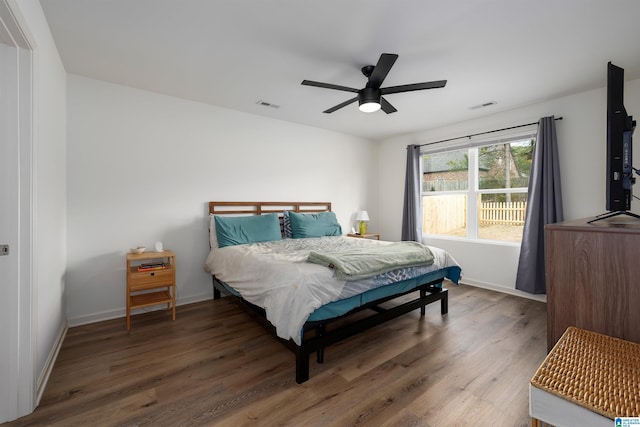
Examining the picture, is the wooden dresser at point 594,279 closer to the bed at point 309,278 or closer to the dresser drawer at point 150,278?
→ the bed at point 309,278

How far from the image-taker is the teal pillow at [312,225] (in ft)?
12.7

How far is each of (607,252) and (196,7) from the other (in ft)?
8.80

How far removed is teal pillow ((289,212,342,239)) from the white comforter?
2.69 feet

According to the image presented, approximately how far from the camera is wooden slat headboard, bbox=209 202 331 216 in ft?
12.1

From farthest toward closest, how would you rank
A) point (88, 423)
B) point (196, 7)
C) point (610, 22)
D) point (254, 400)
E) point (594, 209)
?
point (594, 209) < point (610, 22) < point (196, 7) < point (254, 400) < point (88, 423)

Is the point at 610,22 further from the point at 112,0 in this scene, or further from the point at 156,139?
the point at 156,139

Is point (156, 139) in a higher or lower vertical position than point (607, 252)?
higher

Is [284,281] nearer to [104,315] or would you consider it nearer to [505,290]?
[104,315]

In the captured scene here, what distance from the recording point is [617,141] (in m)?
1.64

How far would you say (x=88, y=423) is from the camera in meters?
1.51

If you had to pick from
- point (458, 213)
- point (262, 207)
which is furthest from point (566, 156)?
point (262, 207)

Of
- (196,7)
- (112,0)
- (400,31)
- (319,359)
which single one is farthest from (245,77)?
(319,359)

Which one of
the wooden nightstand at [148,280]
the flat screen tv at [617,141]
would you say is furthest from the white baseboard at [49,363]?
the flat screen tv at [617,141]

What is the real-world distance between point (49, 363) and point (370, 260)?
2.47 meters
